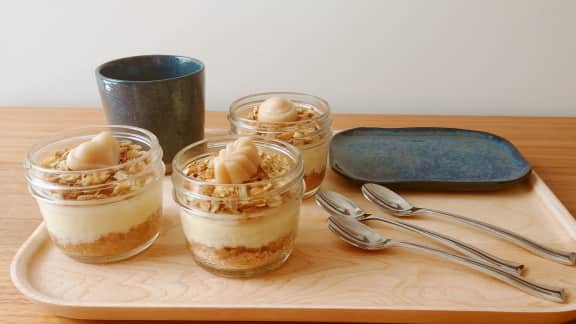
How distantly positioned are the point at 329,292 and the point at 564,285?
0.89ft

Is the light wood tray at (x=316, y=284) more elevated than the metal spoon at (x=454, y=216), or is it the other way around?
the metal spoon at (x=454, y=216)

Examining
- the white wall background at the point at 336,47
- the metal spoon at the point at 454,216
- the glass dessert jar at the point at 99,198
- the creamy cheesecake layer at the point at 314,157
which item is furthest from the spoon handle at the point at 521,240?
the white wall background at the point at 336,47

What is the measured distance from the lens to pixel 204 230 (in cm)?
60

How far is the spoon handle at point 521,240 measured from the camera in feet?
2.09

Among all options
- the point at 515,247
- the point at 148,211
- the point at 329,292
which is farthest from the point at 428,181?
the point at 148,211

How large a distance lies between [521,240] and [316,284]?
0.91ft

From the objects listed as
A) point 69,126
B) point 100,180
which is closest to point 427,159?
point 100,180

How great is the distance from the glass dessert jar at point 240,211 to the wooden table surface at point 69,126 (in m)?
0.17

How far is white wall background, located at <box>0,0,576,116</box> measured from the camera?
1.13m

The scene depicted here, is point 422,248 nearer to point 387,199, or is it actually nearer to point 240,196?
point 387,199

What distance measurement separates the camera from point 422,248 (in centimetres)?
65

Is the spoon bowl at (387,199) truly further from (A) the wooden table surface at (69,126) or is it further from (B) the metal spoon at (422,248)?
(A) the wooden table surface at (69,126)

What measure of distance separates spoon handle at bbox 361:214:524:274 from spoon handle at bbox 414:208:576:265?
0.14ft

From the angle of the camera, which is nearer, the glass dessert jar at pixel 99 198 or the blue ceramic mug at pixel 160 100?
the glass dessert jar at pixel 99 198
